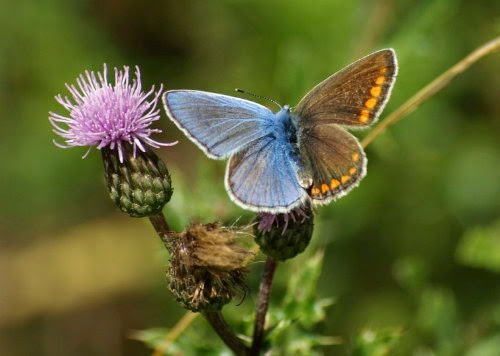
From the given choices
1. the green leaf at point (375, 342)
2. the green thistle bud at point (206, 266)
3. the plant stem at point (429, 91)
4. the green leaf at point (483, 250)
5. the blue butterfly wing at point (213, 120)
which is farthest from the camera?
the green leaf at point (483, 250)

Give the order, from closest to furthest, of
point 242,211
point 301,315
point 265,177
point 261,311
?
point 265,177 → point 261,311 → point 301,315 → point 242,211

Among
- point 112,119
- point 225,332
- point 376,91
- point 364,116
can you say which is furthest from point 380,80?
Result: point 225,332

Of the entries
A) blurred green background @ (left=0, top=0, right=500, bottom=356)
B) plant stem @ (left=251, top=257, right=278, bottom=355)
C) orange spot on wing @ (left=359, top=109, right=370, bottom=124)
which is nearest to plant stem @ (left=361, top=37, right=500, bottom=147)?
blurred green background @ (left=0, top=0, right=500, bottom=356)

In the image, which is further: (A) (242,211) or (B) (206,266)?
(A) (242,211)

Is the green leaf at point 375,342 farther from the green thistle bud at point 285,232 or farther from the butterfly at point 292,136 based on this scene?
the butterfly at point 292,136

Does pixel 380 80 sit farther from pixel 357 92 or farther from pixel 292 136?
pixel 292 136

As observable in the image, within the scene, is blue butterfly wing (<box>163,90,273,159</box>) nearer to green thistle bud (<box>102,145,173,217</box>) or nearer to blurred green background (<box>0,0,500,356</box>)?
green thistle bud (<box>102,145,173,217</box>)

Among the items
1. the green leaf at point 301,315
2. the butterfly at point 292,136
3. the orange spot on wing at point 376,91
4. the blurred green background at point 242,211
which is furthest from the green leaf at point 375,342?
the orange spot on wing at point 376,91
